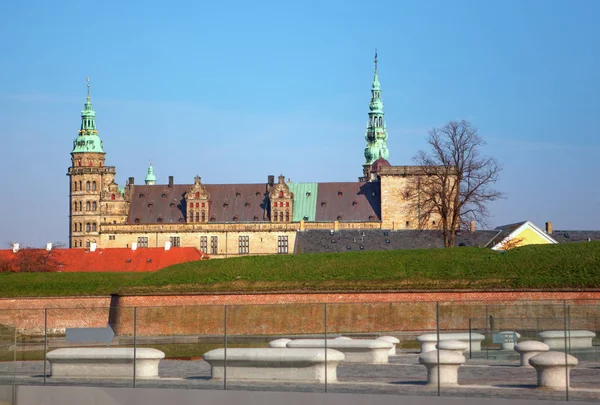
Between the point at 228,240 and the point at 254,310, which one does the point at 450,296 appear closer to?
the point at 254,310

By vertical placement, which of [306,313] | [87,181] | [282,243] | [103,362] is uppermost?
[87,181]

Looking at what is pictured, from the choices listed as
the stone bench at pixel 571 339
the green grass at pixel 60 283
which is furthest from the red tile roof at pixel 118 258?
the stone bench at pixel 571 339

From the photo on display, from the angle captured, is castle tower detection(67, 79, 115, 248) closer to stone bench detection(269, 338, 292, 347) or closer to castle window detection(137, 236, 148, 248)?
castle window detection(137, 236, 148, 248)

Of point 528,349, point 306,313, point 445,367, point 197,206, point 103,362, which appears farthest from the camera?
point 197,206

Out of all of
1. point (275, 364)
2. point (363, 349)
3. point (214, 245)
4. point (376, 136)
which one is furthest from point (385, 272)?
point (376, 136)

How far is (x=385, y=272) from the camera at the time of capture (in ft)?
171

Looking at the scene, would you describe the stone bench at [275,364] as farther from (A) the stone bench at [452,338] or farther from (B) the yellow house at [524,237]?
(B) the yellow house at [524,237]

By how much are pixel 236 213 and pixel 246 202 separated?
170 cm

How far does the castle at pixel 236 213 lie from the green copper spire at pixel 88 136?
6.58 meters

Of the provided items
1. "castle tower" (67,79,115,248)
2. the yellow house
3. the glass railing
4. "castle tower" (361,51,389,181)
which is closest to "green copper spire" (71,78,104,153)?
"castle tower" (67,79,115,248)

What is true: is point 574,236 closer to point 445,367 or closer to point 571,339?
point 571,339

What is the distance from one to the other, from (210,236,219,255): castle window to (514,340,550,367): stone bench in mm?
91349

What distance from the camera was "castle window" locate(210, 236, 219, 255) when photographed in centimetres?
11469

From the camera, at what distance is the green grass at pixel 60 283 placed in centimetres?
→ 5828
